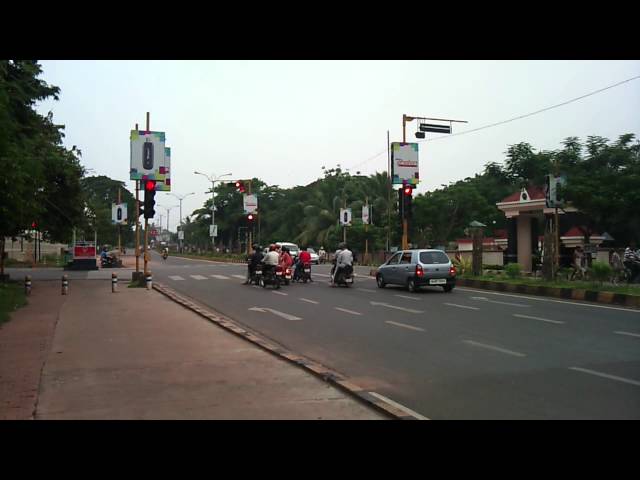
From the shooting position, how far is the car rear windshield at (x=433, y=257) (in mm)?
→ 19562

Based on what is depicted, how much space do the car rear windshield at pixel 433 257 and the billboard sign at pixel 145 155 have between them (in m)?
10.3

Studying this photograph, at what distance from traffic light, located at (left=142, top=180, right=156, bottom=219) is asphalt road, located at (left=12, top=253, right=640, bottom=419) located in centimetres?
521

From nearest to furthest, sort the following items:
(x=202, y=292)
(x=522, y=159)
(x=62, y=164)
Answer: (x=202, y=292) < (x=62, y=164) < (x=522, y=159)

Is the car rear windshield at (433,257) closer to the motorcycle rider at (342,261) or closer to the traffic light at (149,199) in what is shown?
the motorcycle rider at (342,261)

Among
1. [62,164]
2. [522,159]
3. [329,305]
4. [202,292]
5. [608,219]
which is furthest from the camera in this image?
[522,159]

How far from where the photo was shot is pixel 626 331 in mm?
10562

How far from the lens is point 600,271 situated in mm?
17656

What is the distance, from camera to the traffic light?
20.3 meters

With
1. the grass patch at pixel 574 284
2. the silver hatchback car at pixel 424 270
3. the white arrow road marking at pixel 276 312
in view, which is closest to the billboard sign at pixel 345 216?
the grass patch at pixel 574 284

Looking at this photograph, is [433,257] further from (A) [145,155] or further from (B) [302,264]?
(A) [145,155]

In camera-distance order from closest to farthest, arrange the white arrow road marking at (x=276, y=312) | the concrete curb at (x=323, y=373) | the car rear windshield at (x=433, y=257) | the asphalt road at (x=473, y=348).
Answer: the concrete curb at (x=323, y=373) → the asphalt road at (x=473, y=348) → the white arrow road marking at (x=276, y=312) → the car rear windshield at (x=433, y=257)
